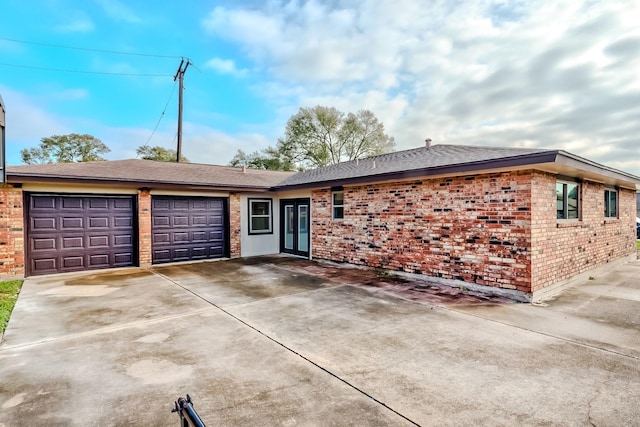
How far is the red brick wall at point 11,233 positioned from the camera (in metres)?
7.66

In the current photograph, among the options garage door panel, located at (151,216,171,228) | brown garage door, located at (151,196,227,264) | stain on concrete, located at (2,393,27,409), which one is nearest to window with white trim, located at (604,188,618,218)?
brown garage door, located at (151,196,227,264)

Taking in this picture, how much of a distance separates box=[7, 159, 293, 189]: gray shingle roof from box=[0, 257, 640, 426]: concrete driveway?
10.5 ft

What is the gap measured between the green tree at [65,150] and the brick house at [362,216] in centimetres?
2560

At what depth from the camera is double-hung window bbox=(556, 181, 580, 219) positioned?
678cm

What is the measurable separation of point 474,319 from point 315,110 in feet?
94.5

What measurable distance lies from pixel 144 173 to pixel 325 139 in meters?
23.2

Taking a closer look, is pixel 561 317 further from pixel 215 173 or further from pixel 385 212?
pixel 215 173

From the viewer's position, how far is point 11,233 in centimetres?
775

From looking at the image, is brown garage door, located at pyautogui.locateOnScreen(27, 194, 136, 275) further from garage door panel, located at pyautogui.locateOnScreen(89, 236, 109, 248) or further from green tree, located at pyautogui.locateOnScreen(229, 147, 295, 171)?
green tree, located at pyautogui.locateOnScreen(229, 147, 295, 171)

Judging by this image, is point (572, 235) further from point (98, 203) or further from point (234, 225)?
point (98, 203)

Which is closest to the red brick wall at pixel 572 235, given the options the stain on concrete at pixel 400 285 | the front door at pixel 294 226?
the stain on concrete at pixel 400 285

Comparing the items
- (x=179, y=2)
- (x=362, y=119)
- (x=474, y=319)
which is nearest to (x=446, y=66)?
(x=179, y=2)

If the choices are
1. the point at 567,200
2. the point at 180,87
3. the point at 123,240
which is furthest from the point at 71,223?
the point at 567,200

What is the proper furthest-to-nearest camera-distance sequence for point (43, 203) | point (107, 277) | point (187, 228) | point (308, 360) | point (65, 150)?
point (65, 150) → point (187, 228) → point (43, 203) → point (107, 277) → point (308, 360)
